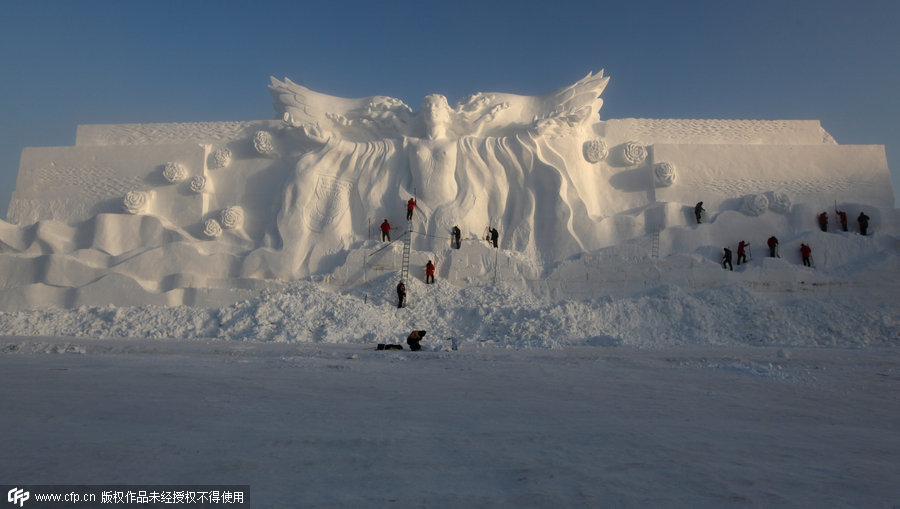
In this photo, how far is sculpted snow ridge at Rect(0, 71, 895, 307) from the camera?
42.4 feet

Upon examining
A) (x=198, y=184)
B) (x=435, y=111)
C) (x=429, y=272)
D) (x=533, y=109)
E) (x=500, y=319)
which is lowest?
(x=500, y=319)

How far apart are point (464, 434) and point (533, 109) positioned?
41.7 feet

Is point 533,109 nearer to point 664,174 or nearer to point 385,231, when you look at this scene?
point 664,174

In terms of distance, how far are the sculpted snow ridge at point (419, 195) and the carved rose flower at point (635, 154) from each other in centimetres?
5

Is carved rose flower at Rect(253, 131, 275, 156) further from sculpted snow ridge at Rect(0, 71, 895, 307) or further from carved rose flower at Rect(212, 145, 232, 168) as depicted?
carved rose flower at Rect(212, 145, 232, 168)

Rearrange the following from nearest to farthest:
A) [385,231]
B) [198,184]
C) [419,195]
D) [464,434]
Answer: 1. [464,434]
2. [385,231]
3. [419,195]
4. [198,184]

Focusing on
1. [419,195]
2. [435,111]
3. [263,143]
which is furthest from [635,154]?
[263,143]

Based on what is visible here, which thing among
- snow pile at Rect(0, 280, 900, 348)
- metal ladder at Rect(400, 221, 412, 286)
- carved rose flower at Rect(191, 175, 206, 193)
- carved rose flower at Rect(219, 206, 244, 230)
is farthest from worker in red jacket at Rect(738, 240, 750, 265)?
carved rose flower at Rect(191, 175, 206, 193)

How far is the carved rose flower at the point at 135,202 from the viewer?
1466 cm

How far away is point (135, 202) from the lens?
14.7m

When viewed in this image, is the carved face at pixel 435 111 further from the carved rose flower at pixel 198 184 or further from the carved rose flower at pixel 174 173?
the carved rose flower at pixel 174 173

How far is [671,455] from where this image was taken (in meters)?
2.57

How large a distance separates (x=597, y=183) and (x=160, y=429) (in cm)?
1282

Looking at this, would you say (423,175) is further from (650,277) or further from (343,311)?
(650,277)
